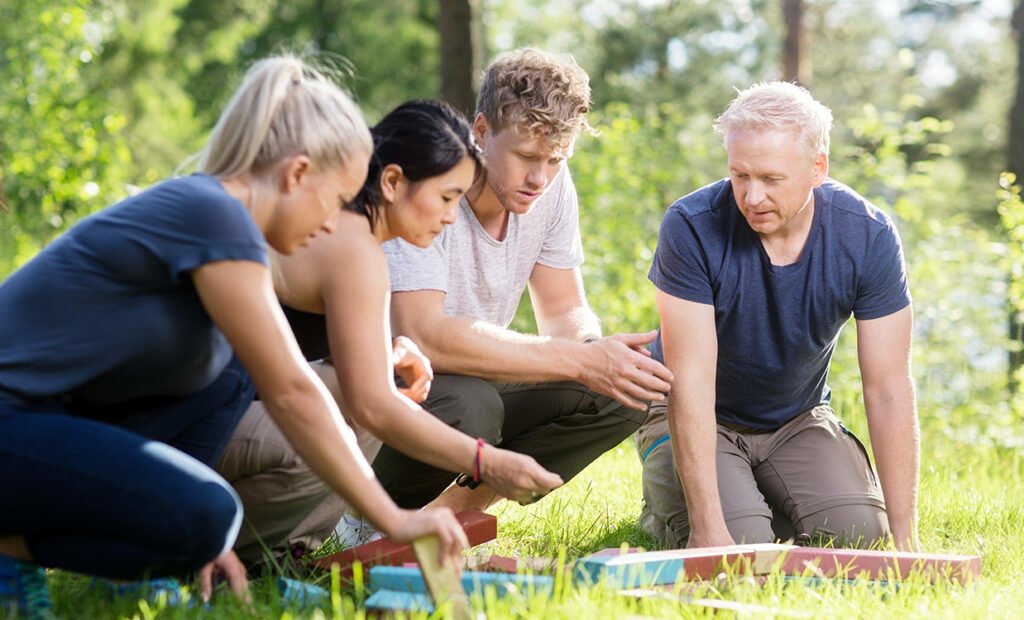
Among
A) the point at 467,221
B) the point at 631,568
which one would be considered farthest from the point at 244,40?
the point at 631,568

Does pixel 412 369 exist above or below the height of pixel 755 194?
below

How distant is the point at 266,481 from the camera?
120 inches

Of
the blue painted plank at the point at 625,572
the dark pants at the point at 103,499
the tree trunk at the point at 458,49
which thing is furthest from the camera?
the tree trunk at the point at 458,49

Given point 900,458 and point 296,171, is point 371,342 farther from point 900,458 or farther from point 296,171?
point 900,458

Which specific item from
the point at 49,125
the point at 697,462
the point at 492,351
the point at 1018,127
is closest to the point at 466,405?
the point at 492,351

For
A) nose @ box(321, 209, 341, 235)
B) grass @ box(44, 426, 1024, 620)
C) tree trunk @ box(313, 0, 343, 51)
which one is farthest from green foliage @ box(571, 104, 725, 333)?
tree trunk @ box(313, 0, 343, 51)

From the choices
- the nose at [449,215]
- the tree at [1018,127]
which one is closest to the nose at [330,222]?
the nose at [449,215]

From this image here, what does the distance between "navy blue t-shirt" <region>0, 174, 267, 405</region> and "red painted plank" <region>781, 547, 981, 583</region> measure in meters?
1.64

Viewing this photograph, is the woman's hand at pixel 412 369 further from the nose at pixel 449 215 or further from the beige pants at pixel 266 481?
the nose at pixel 449 215

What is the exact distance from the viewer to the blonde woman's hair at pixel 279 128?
2512mm

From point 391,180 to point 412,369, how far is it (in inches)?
20.5

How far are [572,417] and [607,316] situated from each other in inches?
180

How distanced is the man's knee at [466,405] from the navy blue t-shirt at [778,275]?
0.68m

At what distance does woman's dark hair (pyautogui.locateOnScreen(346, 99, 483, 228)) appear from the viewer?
2.98 m
